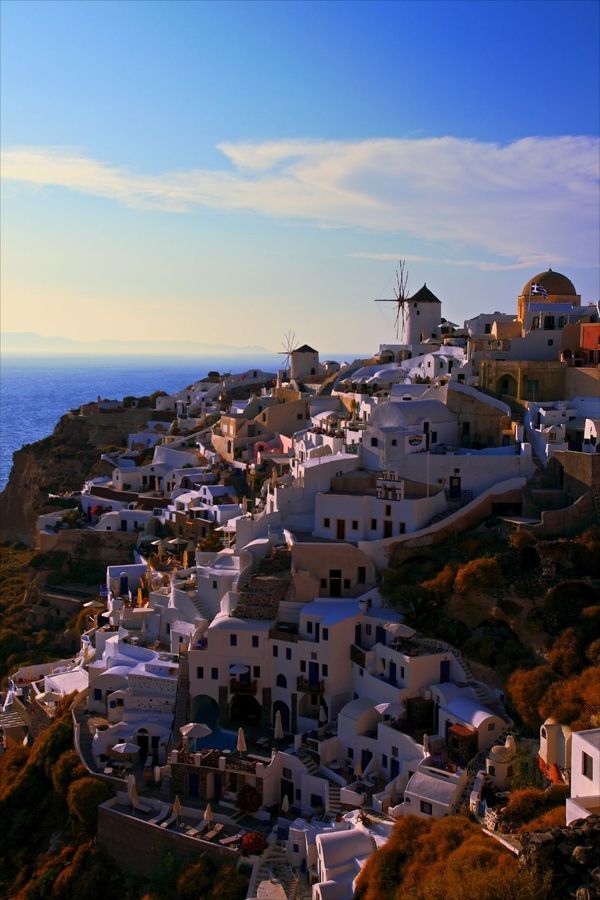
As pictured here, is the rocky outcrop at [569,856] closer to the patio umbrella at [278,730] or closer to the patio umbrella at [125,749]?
the patio umbrella at [278,730]

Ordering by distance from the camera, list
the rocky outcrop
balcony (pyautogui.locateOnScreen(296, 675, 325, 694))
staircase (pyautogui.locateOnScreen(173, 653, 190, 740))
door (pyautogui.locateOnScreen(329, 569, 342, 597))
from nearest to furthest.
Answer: the rocky outcrop, balcony (pyautogui.locateOnScreen(296, 675, 325, 694)), staircase (pyautogui.locateOnScreen(173, 653, 190, 740)), door (pyautogui.locateOnScreen(329, 569, 342, 597))

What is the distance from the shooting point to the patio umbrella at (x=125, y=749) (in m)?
26.6

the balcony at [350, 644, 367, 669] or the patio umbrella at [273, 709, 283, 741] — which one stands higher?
the balcony at [350, 644, 367, 669]

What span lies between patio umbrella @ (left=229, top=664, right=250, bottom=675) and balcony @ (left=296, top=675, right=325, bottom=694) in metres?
1.55

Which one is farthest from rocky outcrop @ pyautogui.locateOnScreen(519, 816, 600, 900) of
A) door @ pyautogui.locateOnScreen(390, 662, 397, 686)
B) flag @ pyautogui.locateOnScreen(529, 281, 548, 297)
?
flag @ pyautogui.locateOnScreen(529, 281, 548, 297)

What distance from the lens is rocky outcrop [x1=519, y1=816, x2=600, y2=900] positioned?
17312mm

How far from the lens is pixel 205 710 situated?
29141 millimetres

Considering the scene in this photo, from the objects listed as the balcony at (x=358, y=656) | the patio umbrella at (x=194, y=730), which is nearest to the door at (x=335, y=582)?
the balcony at (x=358, y=656)

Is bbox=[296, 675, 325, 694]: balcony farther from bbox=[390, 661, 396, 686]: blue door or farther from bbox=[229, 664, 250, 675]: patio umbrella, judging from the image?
bbox=[390, 661, 396, 686]: blue door

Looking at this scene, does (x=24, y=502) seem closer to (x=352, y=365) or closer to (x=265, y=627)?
(x=352, y=365)

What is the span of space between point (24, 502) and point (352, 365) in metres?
21.4

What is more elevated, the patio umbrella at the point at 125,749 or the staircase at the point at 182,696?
the staircase at the point at 182,696

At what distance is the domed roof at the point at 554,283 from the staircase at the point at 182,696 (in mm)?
26147

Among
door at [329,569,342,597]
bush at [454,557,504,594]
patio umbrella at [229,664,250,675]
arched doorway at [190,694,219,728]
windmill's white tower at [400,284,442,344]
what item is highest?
windmill's white tower at [400,284,442,344]
